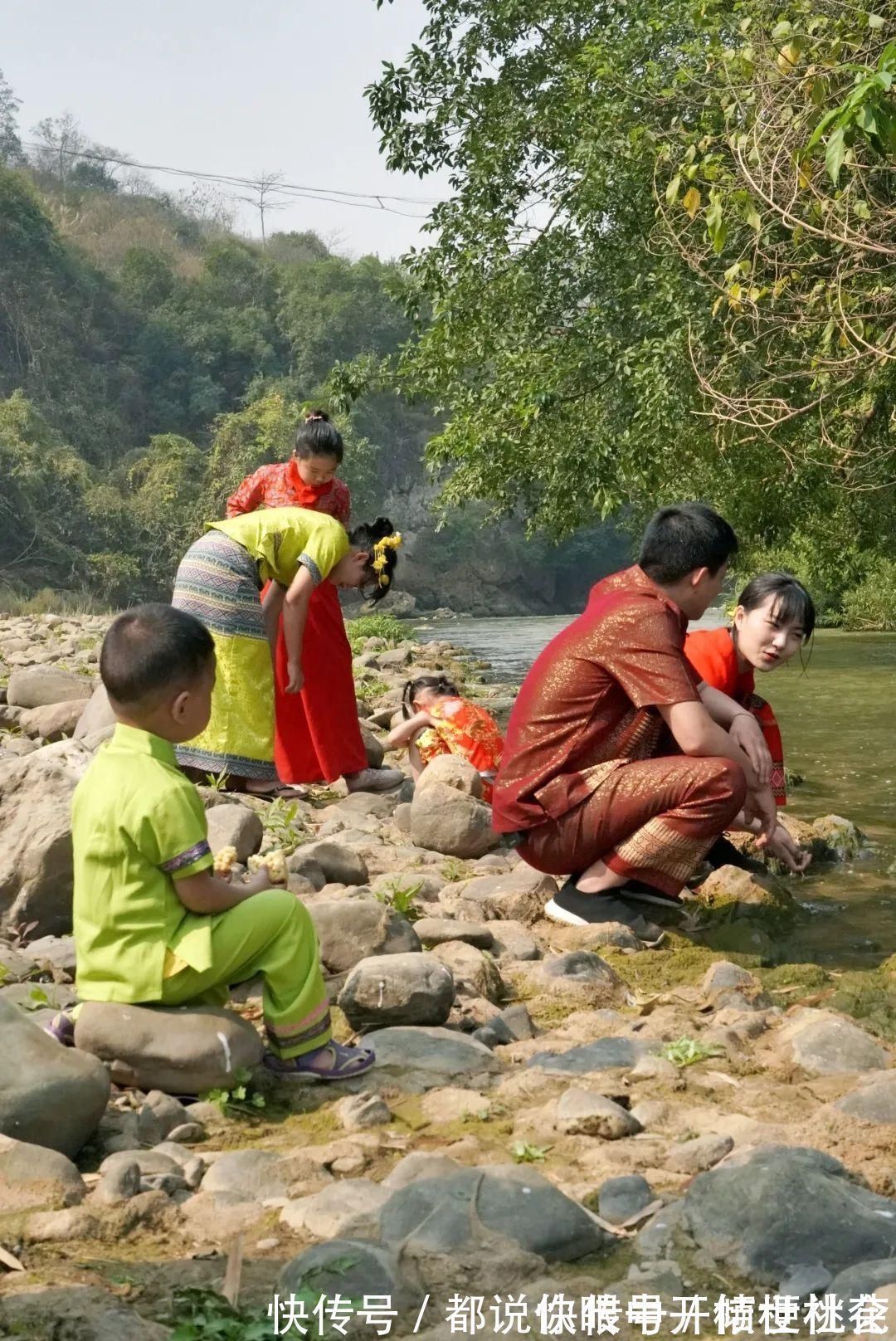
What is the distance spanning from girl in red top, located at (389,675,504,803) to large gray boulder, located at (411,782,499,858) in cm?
59

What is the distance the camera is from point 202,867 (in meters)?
2.91

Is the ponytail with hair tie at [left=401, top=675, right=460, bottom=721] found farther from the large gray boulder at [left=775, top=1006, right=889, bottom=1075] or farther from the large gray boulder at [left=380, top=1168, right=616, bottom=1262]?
the large gray boulder at [left=380, top=1168, right=616, bottom=1262]

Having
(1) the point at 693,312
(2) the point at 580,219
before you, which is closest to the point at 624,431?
(1) the point at 693,312

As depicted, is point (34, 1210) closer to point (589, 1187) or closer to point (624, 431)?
point (589, 1187)

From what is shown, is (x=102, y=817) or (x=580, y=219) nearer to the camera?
(x=102, y=817)

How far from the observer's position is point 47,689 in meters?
8.29

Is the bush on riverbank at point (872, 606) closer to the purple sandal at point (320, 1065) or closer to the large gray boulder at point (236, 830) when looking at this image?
the large gray boulder at point (236, 830)

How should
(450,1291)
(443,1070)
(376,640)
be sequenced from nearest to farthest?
(450,1291)
(443,1070)
(376,640)

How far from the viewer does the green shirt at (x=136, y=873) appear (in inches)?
114

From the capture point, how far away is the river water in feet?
15.0

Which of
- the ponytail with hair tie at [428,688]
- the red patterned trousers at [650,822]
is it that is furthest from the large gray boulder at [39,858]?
the ponytail with hair tie at [428,688]

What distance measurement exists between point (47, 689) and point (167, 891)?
5.65 m

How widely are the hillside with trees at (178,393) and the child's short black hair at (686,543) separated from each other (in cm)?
3484

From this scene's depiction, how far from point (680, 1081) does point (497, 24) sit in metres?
13.5
